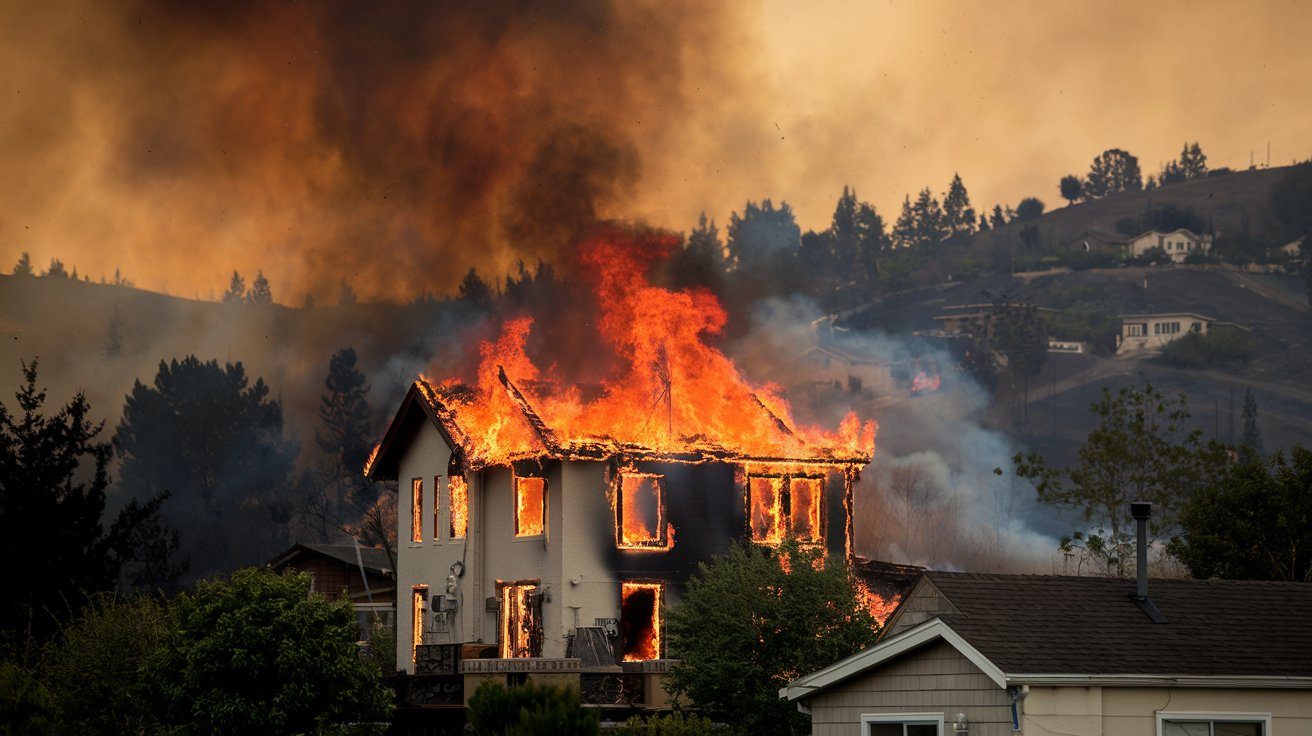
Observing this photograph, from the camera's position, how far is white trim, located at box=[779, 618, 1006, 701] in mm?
23453

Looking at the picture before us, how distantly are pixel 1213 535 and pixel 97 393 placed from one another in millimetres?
142065

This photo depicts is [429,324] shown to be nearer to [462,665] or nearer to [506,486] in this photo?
[506,486]

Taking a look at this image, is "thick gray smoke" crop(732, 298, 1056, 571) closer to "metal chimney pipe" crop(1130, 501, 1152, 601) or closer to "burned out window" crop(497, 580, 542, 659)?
"burned out window" crop(497, 580, 542, 659)

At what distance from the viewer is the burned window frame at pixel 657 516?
44531 mm

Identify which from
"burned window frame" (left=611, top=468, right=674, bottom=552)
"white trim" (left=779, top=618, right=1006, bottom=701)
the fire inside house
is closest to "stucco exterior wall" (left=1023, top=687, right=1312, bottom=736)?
"white trim" (left=779, top=618, right=1006, bottom=701)

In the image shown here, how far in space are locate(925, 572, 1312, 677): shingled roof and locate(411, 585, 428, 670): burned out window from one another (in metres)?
27.5

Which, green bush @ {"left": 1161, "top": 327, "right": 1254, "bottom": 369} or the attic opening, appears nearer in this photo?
the attic opening

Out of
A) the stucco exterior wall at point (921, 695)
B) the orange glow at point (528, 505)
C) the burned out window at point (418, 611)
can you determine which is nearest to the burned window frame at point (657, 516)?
the orange glow at point (528, 505)

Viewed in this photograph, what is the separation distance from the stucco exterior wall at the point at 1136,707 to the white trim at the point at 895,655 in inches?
29.6

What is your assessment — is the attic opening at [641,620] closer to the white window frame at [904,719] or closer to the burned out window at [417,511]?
the burned out window at [417,511]

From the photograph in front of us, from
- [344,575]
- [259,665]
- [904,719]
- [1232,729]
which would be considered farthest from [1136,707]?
[344,575]

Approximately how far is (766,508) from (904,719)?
73.8ft

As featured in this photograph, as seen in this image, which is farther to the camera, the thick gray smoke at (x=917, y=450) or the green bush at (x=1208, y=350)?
the green bush at (x=1208, y=350)

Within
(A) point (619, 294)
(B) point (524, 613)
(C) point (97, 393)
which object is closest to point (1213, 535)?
(B) point (524, 613)
